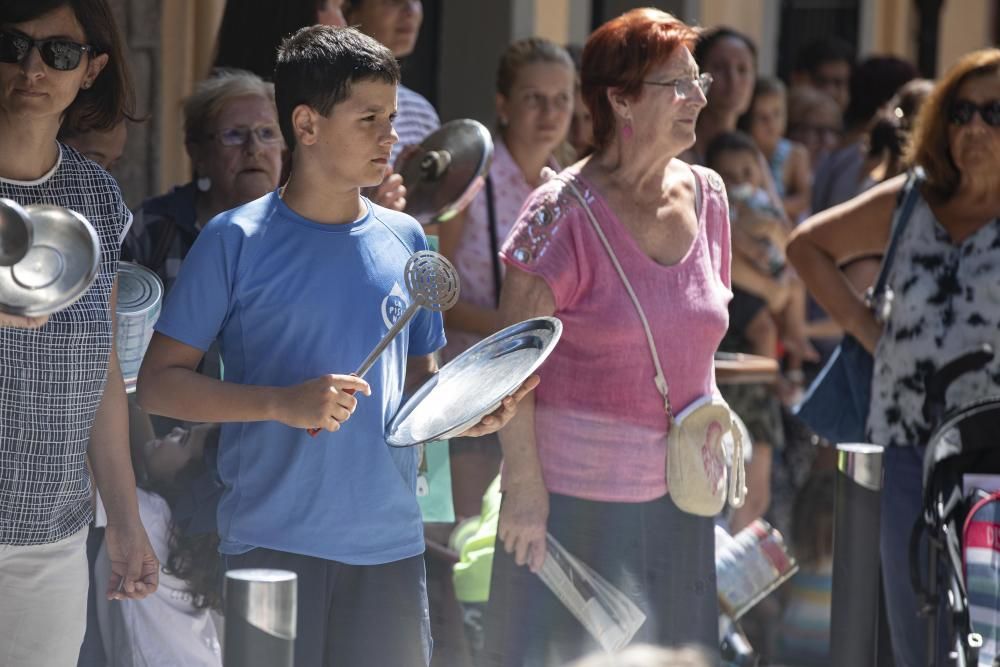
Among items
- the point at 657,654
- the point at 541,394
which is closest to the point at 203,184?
the point at 541,394

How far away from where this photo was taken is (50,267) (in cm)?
243

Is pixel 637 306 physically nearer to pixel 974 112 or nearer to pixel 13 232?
pixel 974 112

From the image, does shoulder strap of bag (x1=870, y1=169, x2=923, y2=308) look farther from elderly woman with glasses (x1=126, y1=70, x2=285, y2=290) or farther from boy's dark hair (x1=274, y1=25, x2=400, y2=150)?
boy's dark hair (x1=274, y1=25, x2=400, y2=150)

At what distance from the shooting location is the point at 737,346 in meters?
5.99

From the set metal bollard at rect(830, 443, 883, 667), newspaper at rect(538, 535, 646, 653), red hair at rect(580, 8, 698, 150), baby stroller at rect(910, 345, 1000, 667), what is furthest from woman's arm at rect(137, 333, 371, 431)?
baby stroller at rect(910, 345, 1000, 667)

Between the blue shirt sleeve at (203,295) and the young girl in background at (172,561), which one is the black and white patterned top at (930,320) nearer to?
the young girl in background at (172,561)

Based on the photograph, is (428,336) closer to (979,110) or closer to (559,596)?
(559,596)

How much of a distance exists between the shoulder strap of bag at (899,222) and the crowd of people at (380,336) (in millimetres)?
29

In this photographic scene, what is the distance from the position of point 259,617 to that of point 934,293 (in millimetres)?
2326

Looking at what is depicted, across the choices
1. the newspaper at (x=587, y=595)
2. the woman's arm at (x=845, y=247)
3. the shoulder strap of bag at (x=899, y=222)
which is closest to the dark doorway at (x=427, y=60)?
the woman's arm at (x=845, y=247)

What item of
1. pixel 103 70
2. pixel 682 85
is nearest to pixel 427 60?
pixel 682 85

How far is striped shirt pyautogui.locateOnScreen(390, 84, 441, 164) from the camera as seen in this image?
4395 millimetres

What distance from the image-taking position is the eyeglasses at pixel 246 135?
381cm

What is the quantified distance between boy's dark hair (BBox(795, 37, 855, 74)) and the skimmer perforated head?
6505 millimetres
